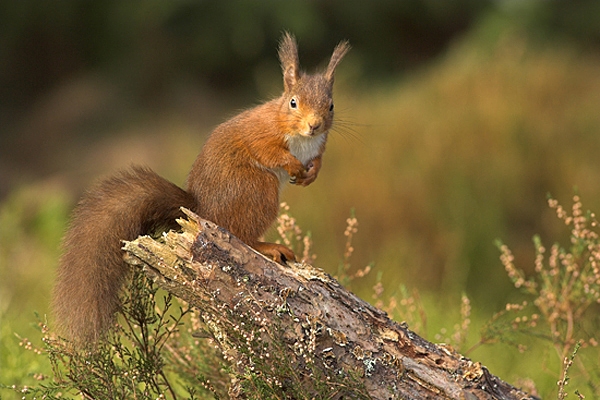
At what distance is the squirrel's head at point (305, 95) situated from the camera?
2.98 m

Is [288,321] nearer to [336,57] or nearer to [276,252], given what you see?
[276,252]

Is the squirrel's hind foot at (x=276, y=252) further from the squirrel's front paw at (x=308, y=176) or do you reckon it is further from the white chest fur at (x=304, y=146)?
the white chest fur at (x=304, y=146)

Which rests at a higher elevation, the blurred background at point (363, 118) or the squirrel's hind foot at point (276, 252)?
the blurred background at point (363, 118)

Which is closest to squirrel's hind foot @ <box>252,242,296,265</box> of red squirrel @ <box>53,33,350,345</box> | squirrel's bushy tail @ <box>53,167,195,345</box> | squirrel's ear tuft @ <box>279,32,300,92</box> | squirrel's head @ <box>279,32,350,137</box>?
red squirrel @ <box>53,33,350,345</box>

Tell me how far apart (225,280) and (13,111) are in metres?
10.9

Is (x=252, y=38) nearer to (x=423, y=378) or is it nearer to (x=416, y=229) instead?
(x=416, y=229)

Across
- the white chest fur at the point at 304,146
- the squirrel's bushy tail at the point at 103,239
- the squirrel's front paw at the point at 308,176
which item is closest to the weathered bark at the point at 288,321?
the squirrel's bushy tail at the point at 103,239

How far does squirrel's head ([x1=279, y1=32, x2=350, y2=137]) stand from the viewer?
298 cm

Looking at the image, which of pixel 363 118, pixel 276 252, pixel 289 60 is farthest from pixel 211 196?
pixel 363 118

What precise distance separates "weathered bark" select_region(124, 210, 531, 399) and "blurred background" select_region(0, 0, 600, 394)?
0.60 m

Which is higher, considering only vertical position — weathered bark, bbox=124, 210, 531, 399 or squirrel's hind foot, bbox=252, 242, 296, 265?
squirrel's hind foot, bbox=252, 242, 296, 265

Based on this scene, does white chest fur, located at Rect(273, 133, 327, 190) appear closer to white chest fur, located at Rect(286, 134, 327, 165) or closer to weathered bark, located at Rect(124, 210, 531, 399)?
white chest fur, located at Rect(286, 134, 327, 165)

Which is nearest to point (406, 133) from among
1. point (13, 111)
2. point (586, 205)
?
point (586, 205)

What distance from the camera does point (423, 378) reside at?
101 inches
